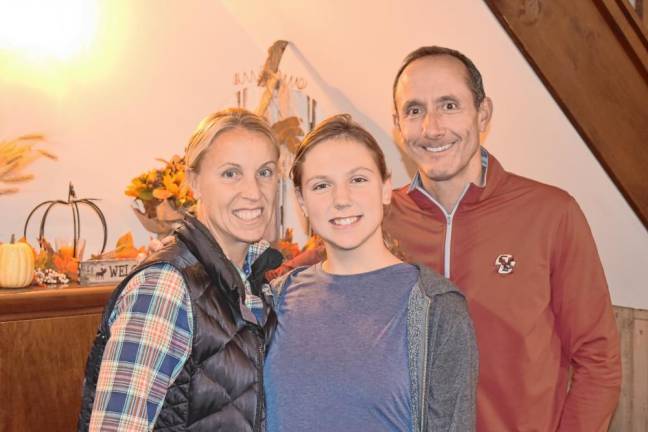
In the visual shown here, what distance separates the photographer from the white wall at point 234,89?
2.47 metres

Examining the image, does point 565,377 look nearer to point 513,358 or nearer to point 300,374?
point 513,358

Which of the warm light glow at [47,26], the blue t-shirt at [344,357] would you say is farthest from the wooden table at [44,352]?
the blue t-shirt at [344,357]

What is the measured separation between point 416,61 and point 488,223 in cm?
45

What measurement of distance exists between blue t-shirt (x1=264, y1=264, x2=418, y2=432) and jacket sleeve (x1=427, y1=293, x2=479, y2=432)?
0.18 ft

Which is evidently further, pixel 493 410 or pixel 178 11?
pixel 178 11

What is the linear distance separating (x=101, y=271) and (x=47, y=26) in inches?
49.7

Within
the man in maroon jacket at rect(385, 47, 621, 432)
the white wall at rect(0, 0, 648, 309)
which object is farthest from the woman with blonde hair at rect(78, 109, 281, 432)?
the white wall at rect(0, 0, 648, 309)

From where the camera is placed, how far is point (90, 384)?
4.62ft

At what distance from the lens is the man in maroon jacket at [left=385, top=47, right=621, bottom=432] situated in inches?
68.3

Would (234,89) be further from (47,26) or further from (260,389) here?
(260,389)

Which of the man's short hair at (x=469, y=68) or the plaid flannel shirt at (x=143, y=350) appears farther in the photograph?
the man's short hair at (x=469, y=68)

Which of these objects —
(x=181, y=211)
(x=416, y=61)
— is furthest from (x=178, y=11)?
(x=416, y=61)

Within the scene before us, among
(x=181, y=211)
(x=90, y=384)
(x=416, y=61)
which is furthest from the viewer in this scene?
(x=181, y=211)

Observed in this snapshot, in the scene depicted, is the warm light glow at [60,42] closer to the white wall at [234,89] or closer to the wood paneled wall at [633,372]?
the white wall at [234,89]
